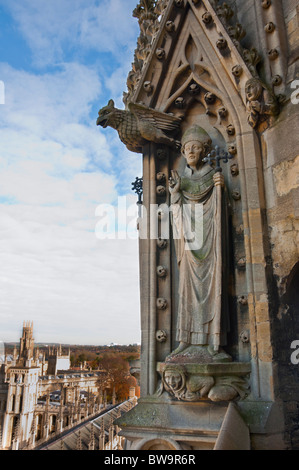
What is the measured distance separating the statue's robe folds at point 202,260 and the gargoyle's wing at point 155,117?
1.14m

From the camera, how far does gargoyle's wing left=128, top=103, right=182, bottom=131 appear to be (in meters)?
6.02

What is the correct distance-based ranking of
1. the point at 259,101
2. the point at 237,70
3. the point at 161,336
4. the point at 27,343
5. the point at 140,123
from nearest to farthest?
the point at 259,101 → the point at 161,336 → the point at 237,70 → the point at 140,123 → the point at 27,343

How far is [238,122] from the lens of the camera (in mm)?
5363

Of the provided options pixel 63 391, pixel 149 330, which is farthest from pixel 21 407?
pixel 149 330

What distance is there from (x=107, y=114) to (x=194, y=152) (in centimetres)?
165

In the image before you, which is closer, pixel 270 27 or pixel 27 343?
pixel 270 27

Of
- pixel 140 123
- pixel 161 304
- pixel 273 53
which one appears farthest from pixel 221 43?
pixel 161 304

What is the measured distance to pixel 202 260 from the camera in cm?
499

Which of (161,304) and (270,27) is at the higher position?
(270,27)

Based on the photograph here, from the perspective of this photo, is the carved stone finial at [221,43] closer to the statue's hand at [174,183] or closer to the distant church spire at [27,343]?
the statue's hand at [174,183]

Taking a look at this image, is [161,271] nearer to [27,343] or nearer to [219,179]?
[219,179]

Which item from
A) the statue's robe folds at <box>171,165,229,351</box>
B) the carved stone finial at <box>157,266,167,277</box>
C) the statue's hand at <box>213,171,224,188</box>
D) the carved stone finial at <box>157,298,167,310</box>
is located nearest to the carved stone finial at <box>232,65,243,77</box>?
the statue's robe folds at <box>171,165,229,351</box>

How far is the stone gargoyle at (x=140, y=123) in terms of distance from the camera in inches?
235

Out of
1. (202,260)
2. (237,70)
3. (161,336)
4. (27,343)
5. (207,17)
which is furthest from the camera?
(27,343)
